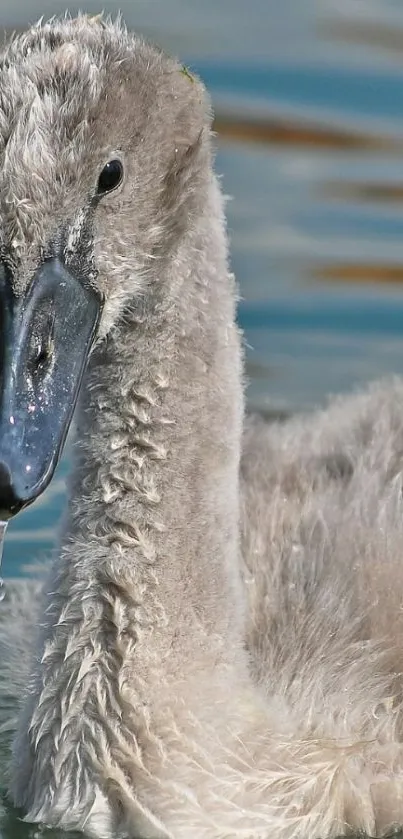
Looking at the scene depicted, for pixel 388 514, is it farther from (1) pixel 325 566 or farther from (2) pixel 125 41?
(2) pixel 125 41

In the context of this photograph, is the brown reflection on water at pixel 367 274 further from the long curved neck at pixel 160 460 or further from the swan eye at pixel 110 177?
the swan eye at pixel 110 177

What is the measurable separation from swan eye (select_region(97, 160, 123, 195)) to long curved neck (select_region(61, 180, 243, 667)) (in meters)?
0.28

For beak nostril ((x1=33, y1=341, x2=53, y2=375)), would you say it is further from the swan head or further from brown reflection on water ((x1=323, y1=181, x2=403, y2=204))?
brown reflection on water ((x1=323, y1=181, x2=403, y2=204))

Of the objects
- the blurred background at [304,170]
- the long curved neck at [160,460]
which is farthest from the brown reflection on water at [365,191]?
the long curved neck at [160,460]

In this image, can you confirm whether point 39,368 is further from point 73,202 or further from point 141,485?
point 141,485

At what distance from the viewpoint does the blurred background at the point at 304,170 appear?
27.6ft

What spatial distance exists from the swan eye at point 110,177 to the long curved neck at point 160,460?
285 millimetres

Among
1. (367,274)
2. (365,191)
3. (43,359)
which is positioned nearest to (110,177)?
(43,359)

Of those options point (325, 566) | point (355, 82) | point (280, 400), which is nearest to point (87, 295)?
point (325, 566)

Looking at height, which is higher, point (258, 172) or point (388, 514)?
point (388, 514)

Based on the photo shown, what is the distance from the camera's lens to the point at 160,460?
4.70 meters

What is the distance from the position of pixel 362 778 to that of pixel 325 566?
2.37ft

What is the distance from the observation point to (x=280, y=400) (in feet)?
26.7

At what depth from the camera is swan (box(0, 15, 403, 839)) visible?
14.2 feet
